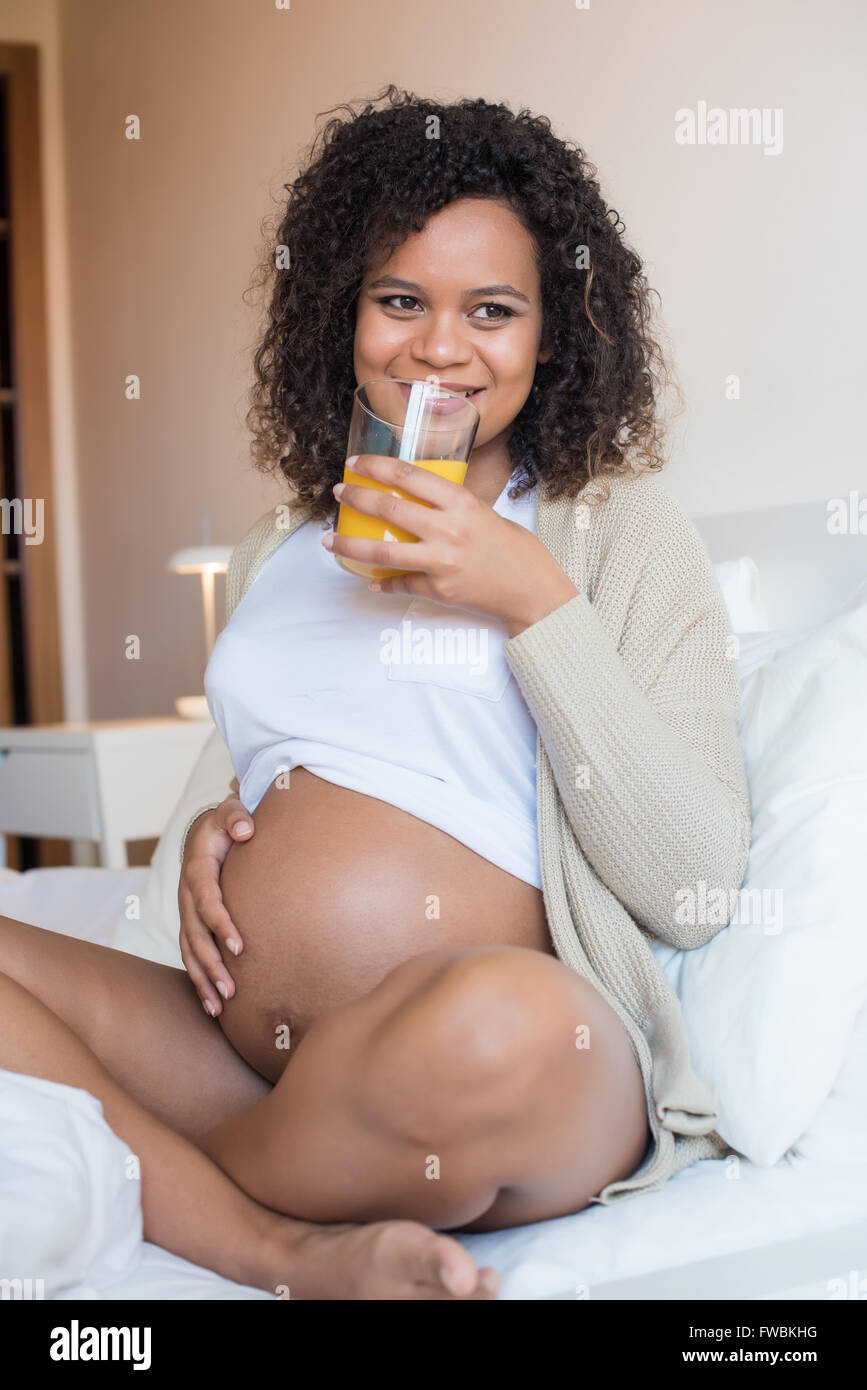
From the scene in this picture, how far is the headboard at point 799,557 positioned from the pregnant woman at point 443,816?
240 mm

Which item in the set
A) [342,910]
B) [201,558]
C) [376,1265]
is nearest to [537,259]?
[342,910]

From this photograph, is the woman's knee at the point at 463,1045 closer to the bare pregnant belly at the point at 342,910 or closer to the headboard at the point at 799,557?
the bare pregnant belly at the point at 342,910

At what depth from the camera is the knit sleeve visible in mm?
881

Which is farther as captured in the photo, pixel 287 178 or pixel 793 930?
pixel 287 178

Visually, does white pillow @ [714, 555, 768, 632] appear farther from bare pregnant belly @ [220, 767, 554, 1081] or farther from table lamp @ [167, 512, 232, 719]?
table lamp @ [167, 512, 232, 719]

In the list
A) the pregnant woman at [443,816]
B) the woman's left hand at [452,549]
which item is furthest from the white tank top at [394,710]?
the woman's left hand at [452,549]

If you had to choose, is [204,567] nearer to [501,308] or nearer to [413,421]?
[501,308]

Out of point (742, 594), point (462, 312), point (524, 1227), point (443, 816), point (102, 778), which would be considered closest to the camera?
point (524, 1227)

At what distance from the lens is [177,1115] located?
0.95 meters

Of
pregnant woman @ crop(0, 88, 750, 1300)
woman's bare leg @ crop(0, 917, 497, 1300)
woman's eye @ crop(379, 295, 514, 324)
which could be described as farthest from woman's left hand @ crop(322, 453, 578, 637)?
woman's bare leg @ crop(0, 917, 497, 1300)

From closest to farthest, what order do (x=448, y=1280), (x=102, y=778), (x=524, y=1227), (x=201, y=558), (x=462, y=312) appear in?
(x=448, y=1280)
(x=524, y=1227)
(x=462, y=312)
(x=102, y=778)
(x=201, y=558)

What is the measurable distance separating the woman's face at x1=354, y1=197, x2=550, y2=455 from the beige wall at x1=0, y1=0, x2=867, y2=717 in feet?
1.55

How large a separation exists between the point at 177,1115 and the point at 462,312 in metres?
0.70

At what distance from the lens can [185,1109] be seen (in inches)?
37.6
